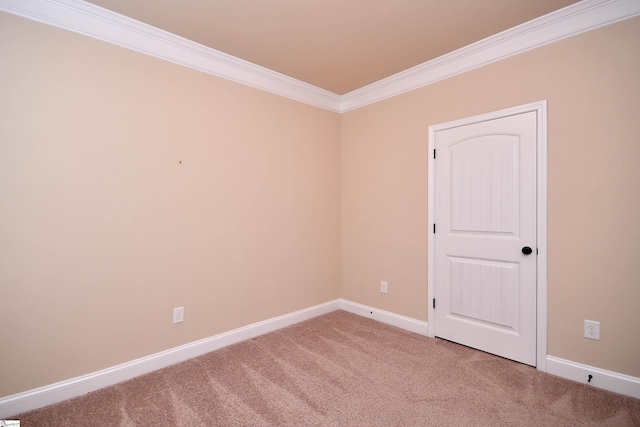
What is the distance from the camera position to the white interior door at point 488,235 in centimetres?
246

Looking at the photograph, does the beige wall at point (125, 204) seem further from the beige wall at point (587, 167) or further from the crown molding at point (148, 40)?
the beige wall at point (587, 167)

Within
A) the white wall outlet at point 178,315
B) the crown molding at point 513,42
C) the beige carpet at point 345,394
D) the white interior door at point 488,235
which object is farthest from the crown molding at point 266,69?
the beige carpet at point 345,394

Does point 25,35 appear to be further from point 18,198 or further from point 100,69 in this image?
point 18,198

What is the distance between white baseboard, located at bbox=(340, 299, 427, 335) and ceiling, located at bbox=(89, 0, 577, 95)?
103 inches

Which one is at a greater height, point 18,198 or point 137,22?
point 137,22

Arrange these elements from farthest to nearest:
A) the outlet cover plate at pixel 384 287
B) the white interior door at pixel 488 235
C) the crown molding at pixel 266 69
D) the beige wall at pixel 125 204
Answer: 1. the outlet cover plate at pixel 384 287
2. the white interior door at pixel 488 235
3. the crown molding at pixel 266 69
4. the beige wall at pixel 125 204

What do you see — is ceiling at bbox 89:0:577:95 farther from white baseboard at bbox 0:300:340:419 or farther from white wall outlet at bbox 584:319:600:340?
white baseboard at bbox 0:300:340:419

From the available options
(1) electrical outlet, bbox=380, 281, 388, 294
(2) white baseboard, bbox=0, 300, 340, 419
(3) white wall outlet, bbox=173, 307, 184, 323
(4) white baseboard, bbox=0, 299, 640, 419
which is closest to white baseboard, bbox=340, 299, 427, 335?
(4) white baseboard, bbox=0, 299, 640, 419

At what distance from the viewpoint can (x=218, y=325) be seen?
A: 2.81 meters

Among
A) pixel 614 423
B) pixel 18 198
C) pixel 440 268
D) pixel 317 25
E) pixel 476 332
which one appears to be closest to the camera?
pixel 614 423

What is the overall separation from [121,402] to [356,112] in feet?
11.5

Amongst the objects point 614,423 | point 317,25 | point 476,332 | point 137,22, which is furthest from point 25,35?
point 614,423

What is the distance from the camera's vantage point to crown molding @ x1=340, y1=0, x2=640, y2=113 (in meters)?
2.09

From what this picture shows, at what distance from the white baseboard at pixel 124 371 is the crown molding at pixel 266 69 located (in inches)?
94.8
